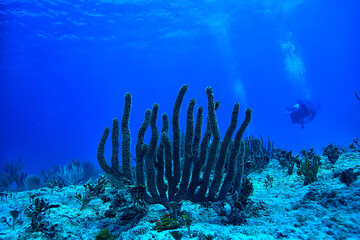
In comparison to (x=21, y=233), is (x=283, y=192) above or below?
above

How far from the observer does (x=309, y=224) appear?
2.77m

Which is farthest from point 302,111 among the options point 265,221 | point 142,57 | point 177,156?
point 142,57

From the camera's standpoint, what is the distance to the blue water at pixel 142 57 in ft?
98.4

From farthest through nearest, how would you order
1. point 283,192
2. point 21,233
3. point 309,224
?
point 283,192, point 21,233, point 309,224

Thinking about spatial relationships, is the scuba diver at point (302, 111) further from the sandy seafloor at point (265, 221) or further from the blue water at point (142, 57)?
the sandy seafloor at point (265, 221)

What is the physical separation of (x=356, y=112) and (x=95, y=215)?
15682 cm

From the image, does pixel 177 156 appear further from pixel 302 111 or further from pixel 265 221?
pixel 302 111

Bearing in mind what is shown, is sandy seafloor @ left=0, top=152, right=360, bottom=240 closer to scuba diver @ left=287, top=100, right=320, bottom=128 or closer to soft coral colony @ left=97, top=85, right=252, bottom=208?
soft coral colony @ left=97, top=85, right=252, bottom=208

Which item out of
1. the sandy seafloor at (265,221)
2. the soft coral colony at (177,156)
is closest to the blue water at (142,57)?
the soft coral colony at (177,156)

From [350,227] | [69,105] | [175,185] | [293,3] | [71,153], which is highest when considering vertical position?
[293,3]

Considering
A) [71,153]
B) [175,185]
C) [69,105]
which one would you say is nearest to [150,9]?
[175,185]

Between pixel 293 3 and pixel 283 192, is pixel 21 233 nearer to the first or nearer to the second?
pixel 283 192

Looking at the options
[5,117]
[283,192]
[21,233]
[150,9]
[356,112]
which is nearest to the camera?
[21,233]

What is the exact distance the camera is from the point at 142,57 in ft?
155
